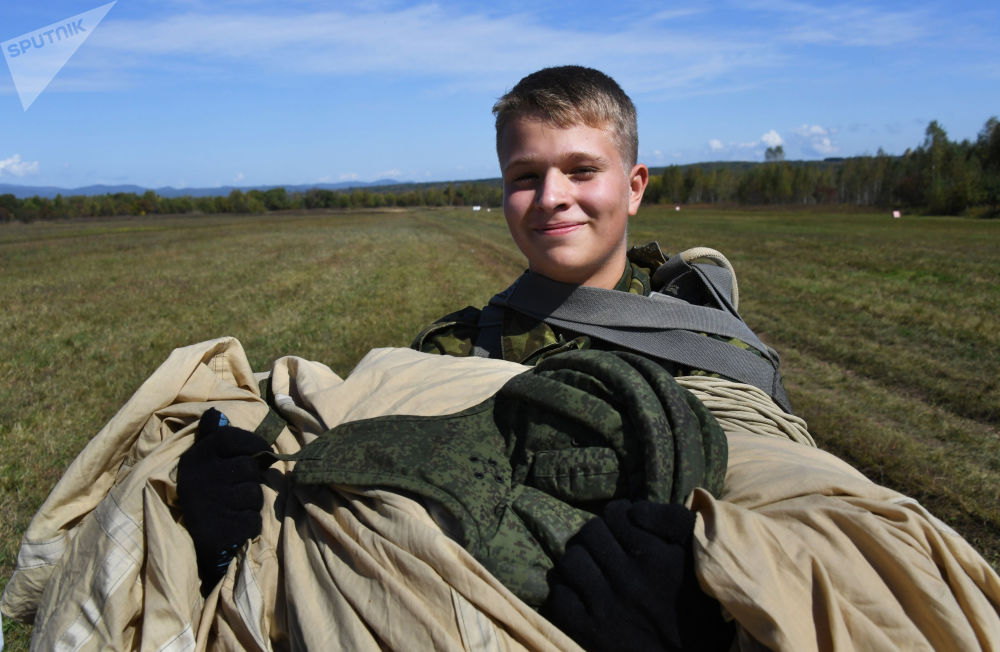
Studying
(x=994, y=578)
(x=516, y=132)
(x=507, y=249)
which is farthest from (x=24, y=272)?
(x=994, y=578)

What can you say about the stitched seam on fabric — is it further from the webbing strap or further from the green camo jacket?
the webbing strap

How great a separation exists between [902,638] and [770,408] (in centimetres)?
79

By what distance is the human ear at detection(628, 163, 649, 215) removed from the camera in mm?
2461

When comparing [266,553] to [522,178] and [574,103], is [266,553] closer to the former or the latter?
[522,178]

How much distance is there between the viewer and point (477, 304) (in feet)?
44.1

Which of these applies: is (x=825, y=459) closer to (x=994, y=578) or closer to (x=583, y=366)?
(x=994, y=578)

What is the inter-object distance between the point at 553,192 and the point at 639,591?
4.21ft

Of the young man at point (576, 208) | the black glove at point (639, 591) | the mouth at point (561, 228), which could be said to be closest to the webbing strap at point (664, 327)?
the young man at point (576, 208)

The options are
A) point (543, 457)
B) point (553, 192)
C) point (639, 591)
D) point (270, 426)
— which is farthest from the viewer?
point (553, 192)

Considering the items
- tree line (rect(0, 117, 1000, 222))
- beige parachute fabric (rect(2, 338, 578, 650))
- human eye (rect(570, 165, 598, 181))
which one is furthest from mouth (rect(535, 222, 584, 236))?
tree line (rect(0, 117, 1000, 222))

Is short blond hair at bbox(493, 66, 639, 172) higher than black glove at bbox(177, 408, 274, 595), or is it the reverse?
short blond hair at bbox(493, 66, 639, 172)

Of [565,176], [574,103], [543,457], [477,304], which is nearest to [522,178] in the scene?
[565,176]

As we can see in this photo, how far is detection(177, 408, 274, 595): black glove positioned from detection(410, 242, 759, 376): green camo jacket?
935mm

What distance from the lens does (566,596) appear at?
4.32 ft
